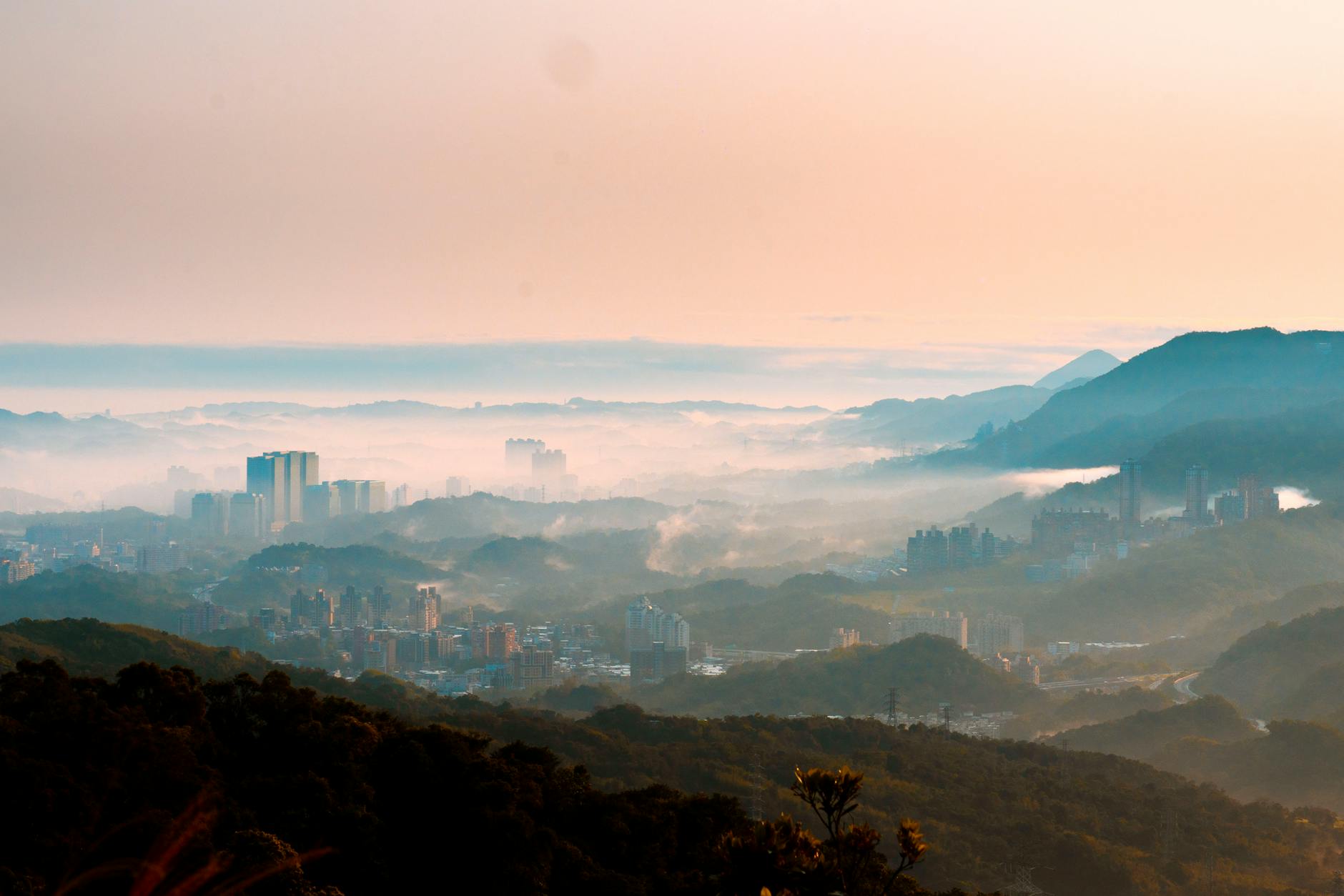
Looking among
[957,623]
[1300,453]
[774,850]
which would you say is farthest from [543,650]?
[1300,453]

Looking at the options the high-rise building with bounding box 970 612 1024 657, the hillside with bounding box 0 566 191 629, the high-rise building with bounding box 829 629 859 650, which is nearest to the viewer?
the high-rise building with bounding box 829 629 859 650

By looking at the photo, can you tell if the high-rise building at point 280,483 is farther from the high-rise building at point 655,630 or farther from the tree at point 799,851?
the tree at point 799,851

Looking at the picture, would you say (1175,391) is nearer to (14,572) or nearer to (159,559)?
(159,559)

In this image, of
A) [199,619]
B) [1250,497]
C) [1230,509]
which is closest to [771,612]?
[199,619]

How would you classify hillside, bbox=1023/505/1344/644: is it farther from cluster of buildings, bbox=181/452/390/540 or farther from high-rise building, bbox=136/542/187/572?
cluster of buildings, bbox=181/452/390/540

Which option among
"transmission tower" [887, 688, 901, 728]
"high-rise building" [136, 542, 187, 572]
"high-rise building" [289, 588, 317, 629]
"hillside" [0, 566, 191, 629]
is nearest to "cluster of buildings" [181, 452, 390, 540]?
"high-rise building" [136, 542, 187, 572]
